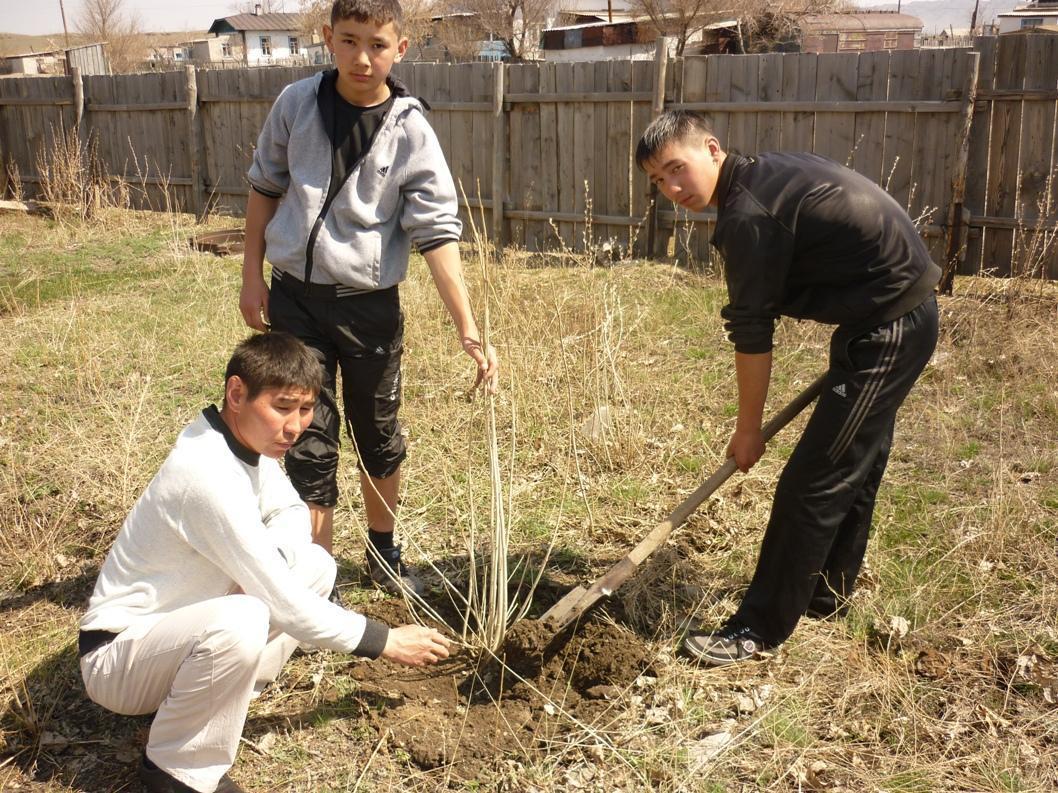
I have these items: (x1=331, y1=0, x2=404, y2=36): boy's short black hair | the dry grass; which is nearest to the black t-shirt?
(x1=331, y1=0, x2=404, y2=36): boy's short black hair

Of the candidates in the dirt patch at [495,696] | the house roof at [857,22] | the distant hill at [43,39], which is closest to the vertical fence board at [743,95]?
the dirt patch at [495,696]

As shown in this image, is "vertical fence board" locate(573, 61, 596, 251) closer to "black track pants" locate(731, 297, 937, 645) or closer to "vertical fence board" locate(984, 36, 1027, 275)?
"vertical fence board" locate(984, 36, 1027, 275)

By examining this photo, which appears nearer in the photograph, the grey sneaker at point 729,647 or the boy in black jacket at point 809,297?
the boy in black jacket at point 809,297

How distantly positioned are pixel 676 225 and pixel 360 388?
20.6 ft

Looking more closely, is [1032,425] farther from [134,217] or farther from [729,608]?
[134,217]

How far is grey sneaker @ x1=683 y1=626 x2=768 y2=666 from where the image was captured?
3.04m

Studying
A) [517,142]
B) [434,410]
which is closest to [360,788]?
[434,410]

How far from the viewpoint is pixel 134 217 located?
40.8 ft

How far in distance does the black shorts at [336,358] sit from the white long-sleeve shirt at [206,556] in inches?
27.8

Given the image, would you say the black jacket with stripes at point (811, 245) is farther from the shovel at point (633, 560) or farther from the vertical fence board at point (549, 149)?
the vertical fence board at point (549, 149)

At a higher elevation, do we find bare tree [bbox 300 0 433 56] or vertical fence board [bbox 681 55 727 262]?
bare tree [bbox 300 0 433 56]

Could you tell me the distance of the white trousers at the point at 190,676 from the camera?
7.27 ft

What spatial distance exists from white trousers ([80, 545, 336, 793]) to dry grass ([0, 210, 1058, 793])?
31 cm

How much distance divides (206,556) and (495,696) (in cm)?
112
